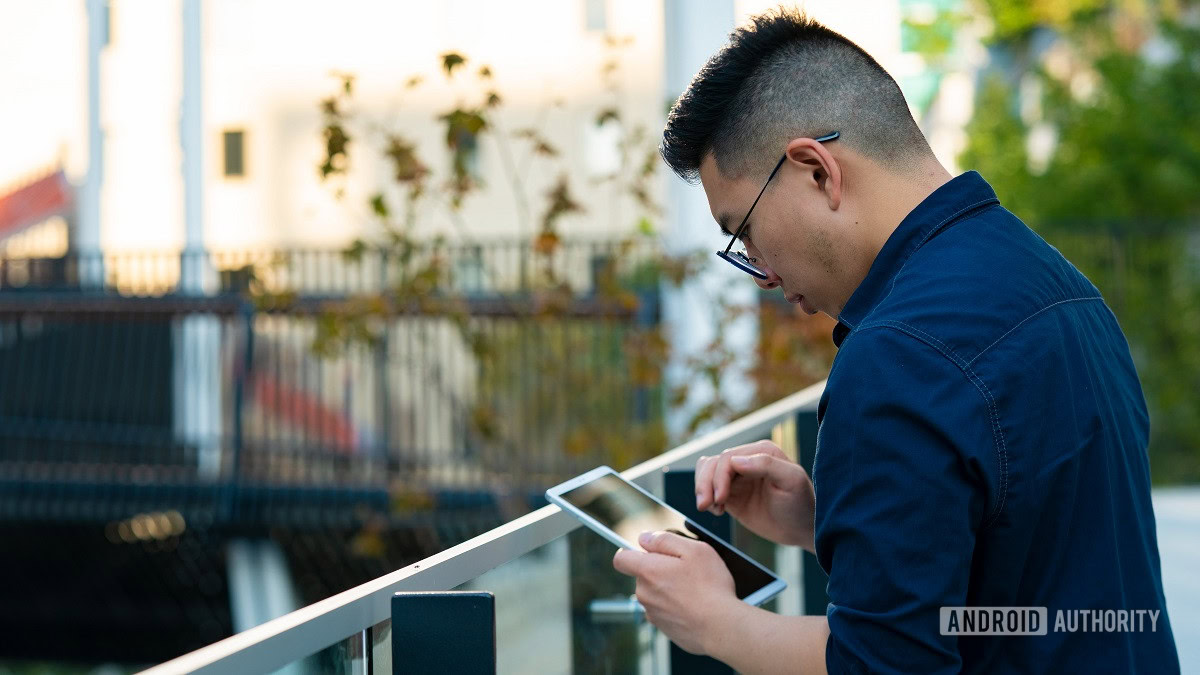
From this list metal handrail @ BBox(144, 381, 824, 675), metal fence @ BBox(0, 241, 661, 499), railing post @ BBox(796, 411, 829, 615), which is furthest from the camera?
metal fence @ BBox(0, 241, 661, 499)

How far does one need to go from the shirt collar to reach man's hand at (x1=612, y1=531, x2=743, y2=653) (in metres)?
0.36

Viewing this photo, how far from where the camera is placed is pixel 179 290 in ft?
25.5

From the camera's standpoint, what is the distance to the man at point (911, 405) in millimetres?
1143

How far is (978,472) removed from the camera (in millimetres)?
1148

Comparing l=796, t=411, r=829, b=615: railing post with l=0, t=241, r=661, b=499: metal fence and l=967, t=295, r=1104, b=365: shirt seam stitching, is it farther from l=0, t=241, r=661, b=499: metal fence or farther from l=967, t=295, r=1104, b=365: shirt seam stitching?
l=0, t=241, r=661, b=499: metal fence

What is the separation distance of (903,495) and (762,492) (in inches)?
27.4

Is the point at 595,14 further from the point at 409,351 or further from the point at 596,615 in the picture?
the point at 596,615

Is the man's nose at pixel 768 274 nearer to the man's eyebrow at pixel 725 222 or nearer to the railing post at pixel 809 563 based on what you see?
the man's eyebrow at pixel 725 222

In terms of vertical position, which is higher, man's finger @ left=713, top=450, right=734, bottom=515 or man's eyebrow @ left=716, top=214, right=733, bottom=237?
man's eyebrow @ left=716, top=214, right=733, bottom=237

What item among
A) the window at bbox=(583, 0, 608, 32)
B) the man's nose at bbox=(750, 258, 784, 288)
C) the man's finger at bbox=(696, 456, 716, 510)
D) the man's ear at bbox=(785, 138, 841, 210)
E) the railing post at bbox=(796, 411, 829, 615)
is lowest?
the railing post at bbox=(796, 411, 829, 615)

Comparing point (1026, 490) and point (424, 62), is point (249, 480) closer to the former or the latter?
point (1026, 490)

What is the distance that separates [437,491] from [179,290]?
232 centimetres

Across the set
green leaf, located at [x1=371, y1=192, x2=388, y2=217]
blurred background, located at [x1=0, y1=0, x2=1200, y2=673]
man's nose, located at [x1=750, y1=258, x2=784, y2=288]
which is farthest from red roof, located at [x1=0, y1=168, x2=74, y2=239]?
man's nose, located at [x1=750, y1=258, x2=784, y2=288]

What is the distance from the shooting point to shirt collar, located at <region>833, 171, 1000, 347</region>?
135 cm
